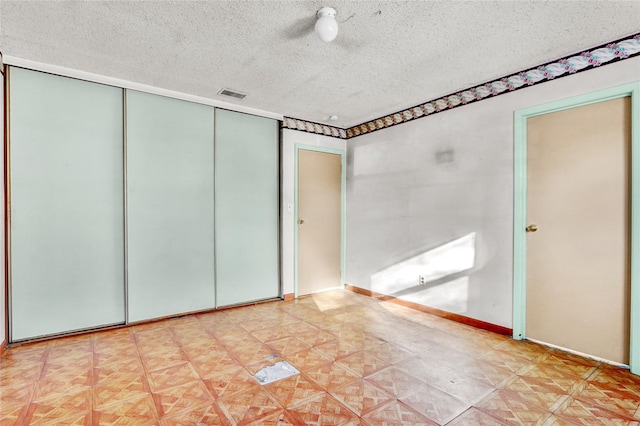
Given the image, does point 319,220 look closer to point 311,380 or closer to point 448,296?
point 448,296

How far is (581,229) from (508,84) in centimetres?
153

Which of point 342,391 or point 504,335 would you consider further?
point 504,335

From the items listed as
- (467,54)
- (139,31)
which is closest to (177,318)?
(139,31)

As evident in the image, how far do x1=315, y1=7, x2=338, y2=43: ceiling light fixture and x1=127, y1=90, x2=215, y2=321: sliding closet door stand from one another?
2.18 meters

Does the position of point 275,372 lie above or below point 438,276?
below

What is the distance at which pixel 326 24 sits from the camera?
2029 mm

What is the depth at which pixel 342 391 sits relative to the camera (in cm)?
207

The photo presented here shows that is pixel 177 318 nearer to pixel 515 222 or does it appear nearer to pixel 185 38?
pixel 185 38

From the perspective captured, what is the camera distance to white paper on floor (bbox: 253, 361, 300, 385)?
2.22 meters

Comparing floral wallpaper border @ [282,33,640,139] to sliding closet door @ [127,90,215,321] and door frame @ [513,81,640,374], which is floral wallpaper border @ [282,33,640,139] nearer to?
door frame @ [513,81,640,374]

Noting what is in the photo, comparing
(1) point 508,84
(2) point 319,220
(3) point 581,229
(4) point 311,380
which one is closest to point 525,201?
(3) point 581,229

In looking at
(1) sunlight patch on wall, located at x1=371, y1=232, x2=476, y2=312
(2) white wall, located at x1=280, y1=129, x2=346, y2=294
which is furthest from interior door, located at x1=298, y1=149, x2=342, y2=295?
(1) sunlight patch on wall, located at x1=371, y1=232, x2=476, y2=312

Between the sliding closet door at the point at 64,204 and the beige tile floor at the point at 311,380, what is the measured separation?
0.99 feet

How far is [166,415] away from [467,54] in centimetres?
347
